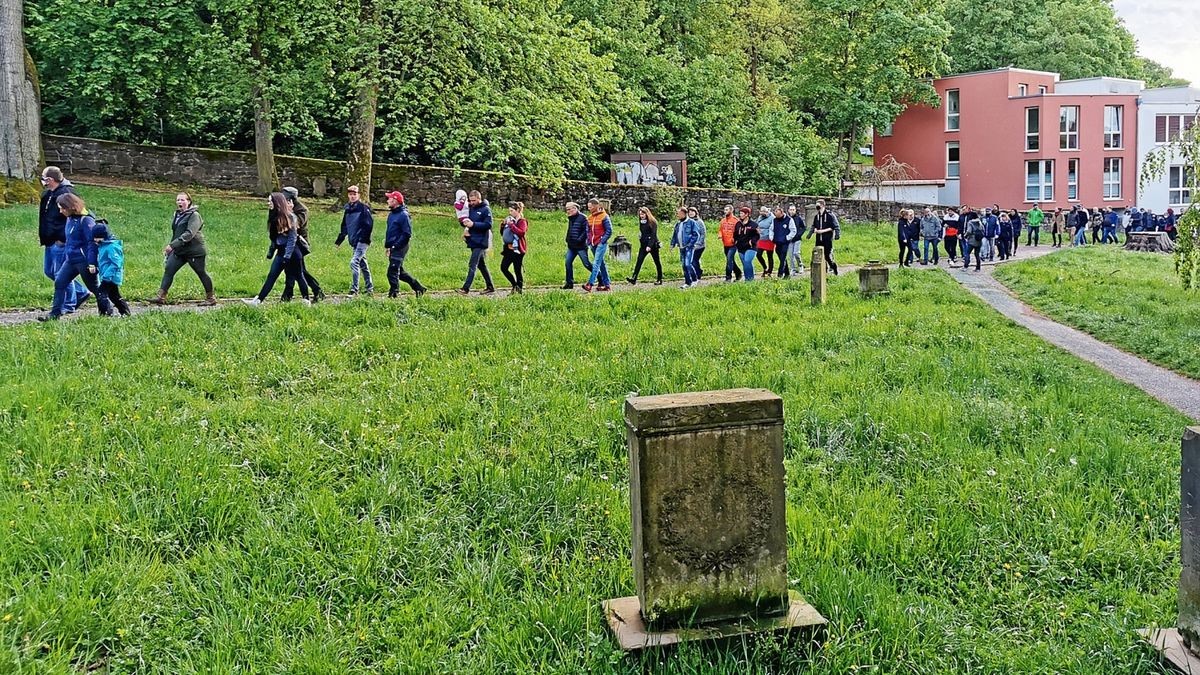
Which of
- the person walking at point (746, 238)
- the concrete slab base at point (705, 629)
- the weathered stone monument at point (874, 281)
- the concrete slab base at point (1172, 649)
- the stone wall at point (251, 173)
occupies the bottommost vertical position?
the concrete slab base at point (1172, 649)

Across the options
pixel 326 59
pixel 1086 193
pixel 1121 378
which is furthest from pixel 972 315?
pixel 1086 193

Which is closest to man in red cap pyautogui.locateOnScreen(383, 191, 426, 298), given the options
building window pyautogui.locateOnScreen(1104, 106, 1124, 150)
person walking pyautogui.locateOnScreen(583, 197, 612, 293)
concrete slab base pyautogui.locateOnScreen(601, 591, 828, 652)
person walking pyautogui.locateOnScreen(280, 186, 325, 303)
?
person walking pyautogui.locateOnScreen(280, 186, 325, 303)

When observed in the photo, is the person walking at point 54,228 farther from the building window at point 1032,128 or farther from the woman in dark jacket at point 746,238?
the building window at point 1032,128

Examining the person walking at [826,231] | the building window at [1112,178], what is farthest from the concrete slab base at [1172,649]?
the building window at [1112,178]

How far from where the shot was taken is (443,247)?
2236 cm

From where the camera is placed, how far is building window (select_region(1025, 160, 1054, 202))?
6034cm

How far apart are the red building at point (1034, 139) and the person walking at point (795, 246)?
134 ft

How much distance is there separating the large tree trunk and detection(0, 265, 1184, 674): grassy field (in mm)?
14947

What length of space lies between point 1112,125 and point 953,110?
32.6ft

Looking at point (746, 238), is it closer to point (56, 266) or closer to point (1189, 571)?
point (56, 266)

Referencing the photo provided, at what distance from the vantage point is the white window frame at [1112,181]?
61.6m

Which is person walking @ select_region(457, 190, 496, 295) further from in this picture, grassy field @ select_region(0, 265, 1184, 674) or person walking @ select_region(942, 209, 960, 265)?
person walking @ select_region(942, 209, 960, 265)

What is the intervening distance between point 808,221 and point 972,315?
36.4 feet

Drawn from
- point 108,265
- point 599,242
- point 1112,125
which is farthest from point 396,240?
point 1112,125
